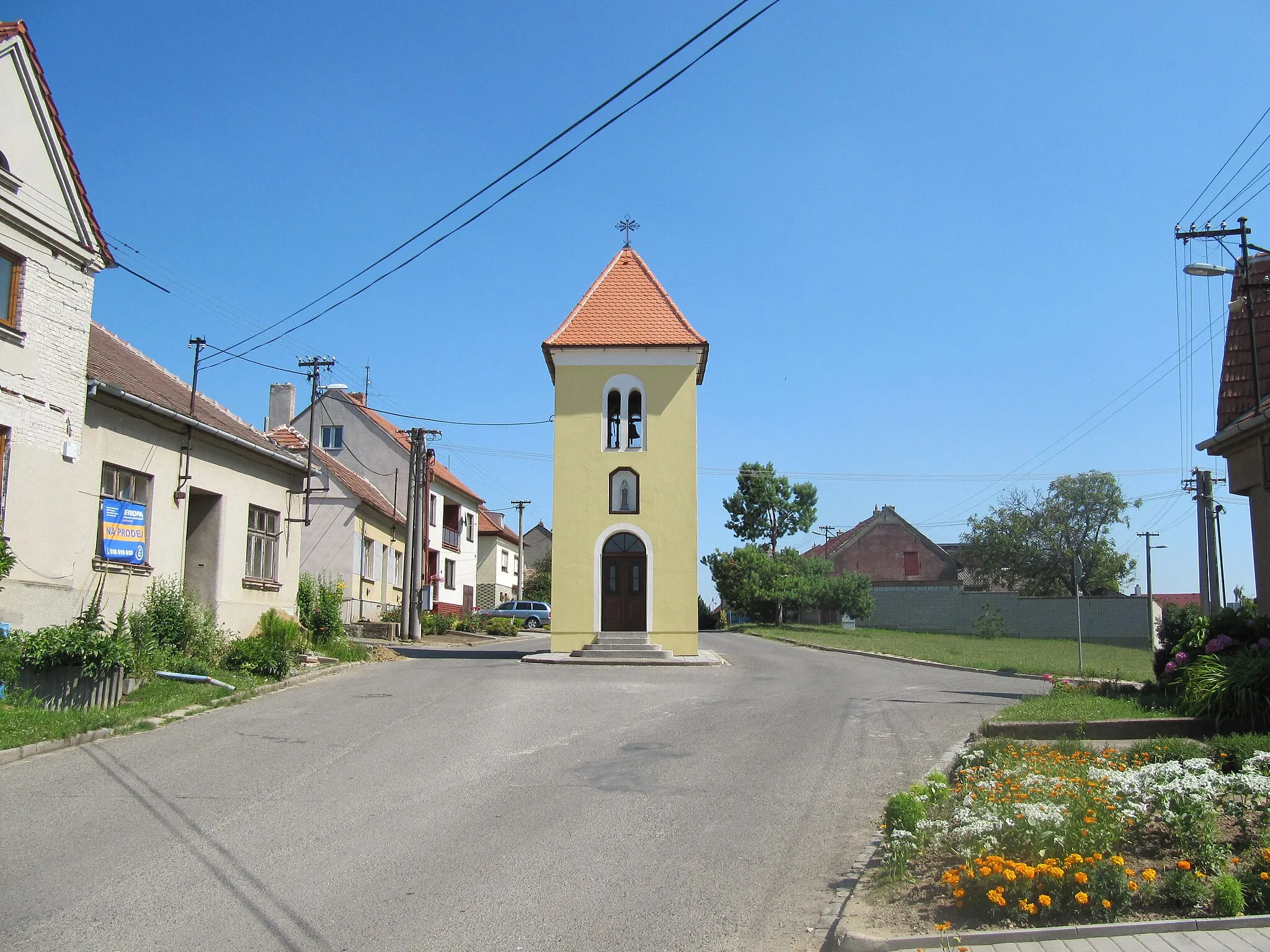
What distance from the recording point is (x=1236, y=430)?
16.5m

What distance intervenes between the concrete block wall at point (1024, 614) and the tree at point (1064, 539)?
15.0 meters

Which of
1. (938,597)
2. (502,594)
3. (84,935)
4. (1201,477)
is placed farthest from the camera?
(502,594)

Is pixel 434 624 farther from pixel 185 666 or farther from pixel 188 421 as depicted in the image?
pixel 185 666

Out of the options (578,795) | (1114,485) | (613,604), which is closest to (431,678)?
(613,604)

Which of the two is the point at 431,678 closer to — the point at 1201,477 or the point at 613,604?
the point at 613,604

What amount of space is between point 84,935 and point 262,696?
35.4ft

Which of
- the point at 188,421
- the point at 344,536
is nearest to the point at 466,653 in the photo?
the point at 344,536

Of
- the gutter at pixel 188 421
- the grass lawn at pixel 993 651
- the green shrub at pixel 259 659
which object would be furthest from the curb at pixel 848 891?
the grass lawn at pixel 993 651

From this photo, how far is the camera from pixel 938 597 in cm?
5566

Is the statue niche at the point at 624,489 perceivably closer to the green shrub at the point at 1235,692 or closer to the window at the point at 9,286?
the window at the point at 9,286

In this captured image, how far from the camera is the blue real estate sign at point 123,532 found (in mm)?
16047

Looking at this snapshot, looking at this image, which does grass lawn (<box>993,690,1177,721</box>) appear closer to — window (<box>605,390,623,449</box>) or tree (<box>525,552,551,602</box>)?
window (<box>605,390,623,449</box>)

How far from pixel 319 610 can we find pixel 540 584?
155ft

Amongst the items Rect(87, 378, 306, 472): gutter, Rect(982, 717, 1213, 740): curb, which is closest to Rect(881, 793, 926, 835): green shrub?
Rect(982, 717, 1213, 740): curb
